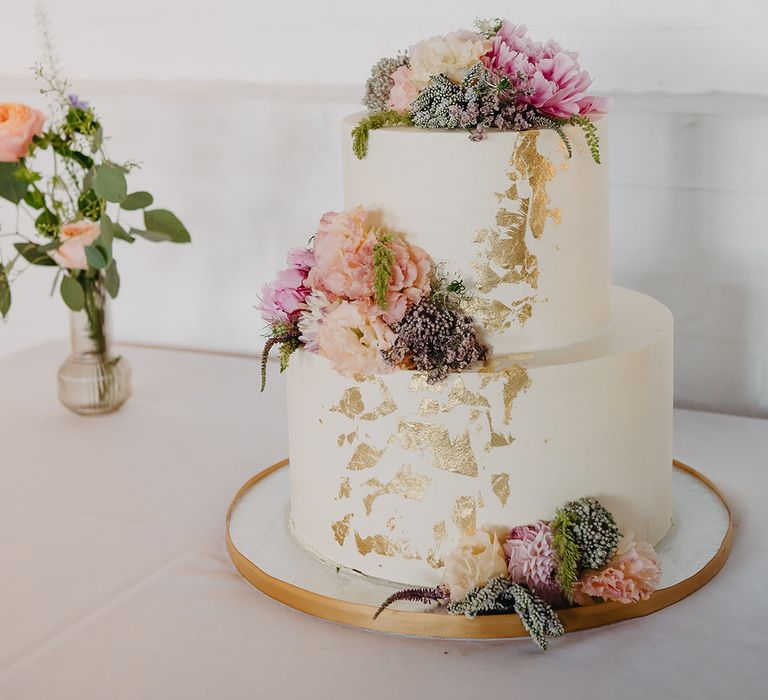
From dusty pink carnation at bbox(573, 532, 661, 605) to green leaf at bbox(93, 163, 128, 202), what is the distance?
921 millimetres

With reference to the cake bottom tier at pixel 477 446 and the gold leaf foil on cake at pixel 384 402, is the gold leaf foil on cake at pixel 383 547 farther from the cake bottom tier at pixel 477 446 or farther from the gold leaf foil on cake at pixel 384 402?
the gold leaf foil on cake at pixel 384 402

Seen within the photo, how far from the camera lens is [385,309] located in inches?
43.2

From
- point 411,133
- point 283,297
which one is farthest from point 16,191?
point 411,133

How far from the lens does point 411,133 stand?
3.65ft

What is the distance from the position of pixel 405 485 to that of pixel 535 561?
15cm

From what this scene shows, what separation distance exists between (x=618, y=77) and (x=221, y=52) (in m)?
0.80

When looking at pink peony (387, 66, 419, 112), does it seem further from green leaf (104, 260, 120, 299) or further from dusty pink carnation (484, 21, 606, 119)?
green leaf (104, 260, 120, 299)

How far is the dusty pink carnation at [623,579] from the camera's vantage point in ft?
3.58

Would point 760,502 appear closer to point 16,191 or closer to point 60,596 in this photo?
point 60,596

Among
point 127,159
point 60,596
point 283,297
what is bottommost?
point 60,596

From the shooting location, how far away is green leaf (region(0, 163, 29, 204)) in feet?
5.69

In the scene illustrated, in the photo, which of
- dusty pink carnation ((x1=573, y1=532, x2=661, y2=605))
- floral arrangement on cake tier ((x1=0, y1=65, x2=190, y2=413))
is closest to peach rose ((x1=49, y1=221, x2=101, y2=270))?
floral arrangement on cake tier ((x1=0, y1=65, x2=190, y2=413))

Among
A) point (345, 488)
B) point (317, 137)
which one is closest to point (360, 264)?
point (345, 488)

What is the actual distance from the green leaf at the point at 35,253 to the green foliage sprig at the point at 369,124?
2.43ft
